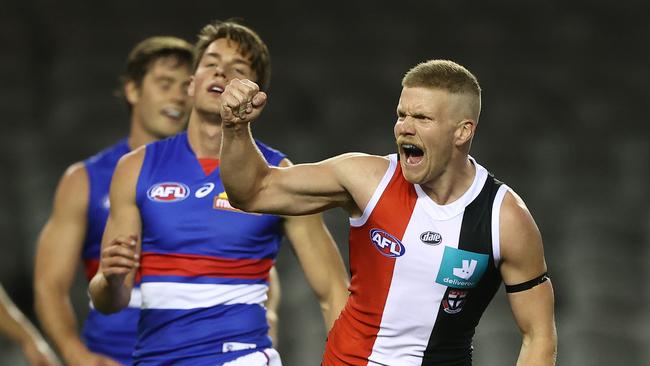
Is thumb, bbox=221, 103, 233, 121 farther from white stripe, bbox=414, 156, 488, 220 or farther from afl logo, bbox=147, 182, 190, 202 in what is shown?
afl logo, bbox=147, 182, 190, 202

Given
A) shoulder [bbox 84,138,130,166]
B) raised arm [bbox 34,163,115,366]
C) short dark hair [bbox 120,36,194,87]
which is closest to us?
raised arm [bbox 34,163,115,366]

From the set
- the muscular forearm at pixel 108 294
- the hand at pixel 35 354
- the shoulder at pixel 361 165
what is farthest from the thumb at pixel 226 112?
the hand at pixel 35 354

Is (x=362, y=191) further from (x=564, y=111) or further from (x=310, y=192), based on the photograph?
(x=564, y=111)

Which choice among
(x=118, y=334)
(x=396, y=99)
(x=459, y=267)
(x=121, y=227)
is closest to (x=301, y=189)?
(x=459, y=267)

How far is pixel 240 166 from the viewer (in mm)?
3369

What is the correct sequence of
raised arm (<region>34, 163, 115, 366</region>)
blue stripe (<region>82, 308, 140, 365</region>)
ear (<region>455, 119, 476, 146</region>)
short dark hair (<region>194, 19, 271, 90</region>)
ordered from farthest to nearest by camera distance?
raised arm (<region>34, 163, 115, 366</region>) → blue stripe (<region>82, 308, 140, 365</region>) → short dark hair (<region>194, 19, 271, 90</region>) → ear (<region>455, 119, 476, 146</region>)

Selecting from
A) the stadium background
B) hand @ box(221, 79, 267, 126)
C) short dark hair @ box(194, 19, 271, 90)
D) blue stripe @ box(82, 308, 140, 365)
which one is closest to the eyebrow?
short dark hair @ box(194, 19, 271, 90)

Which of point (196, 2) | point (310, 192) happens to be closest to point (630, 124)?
point (196, 2)

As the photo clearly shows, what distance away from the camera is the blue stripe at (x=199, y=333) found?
13.1 feet

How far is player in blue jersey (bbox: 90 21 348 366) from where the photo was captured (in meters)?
4.01

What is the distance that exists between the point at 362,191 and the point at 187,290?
2.75ft

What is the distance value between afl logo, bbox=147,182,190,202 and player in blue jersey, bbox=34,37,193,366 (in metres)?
1.01

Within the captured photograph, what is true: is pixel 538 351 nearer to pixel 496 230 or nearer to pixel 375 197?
pixel 496 230

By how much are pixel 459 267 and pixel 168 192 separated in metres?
1.17
